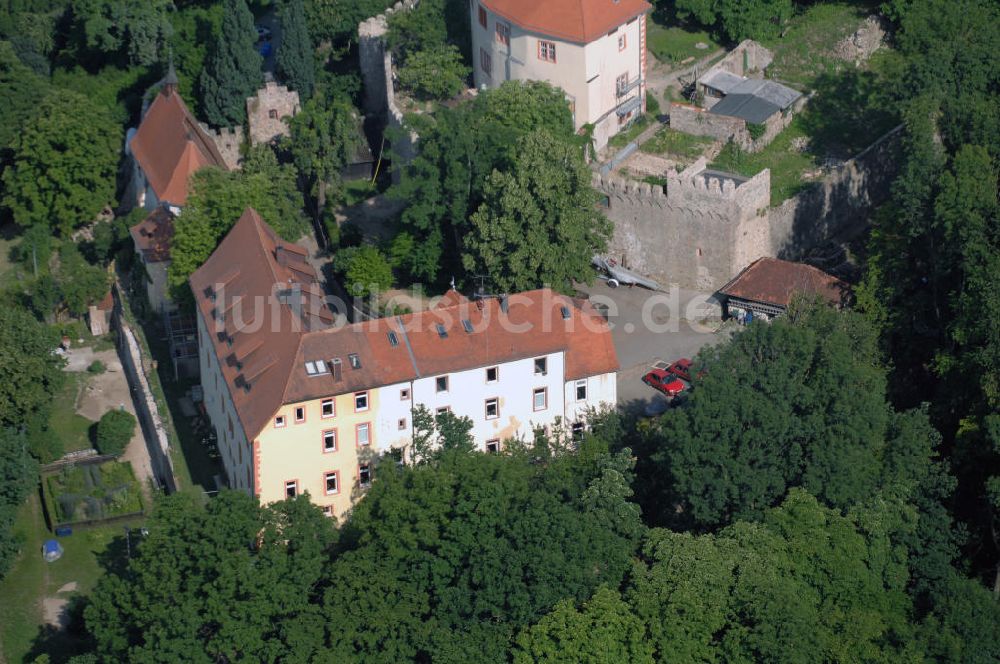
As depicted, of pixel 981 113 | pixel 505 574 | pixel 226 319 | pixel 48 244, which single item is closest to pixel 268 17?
pixel 48 244

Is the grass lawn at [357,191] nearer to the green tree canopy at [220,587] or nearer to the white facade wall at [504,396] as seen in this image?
the white facade wall at [504,396]

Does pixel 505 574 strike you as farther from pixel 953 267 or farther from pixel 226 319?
pixel 953 267

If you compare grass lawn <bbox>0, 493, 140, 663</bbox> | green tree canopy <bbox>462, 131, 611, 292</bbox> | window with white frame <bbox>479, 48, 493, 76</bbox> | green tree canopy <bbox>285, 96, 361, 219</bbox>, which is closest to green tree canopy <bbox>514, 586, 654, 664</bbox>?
grass lawn <bbox>0, 493, 140, 663</bbox>


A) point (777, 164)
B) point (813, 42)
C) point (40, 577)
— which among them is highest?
point (813, 42)

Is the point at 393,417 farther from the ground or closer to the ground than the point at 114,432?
farther from the ground

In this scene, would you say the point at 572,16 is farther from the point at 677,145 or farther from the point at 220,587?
the point at 220,587

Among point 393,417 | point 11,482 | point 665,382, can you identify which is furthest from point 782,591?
point 11,482

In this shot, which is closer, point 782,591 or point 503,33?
point 782,591
